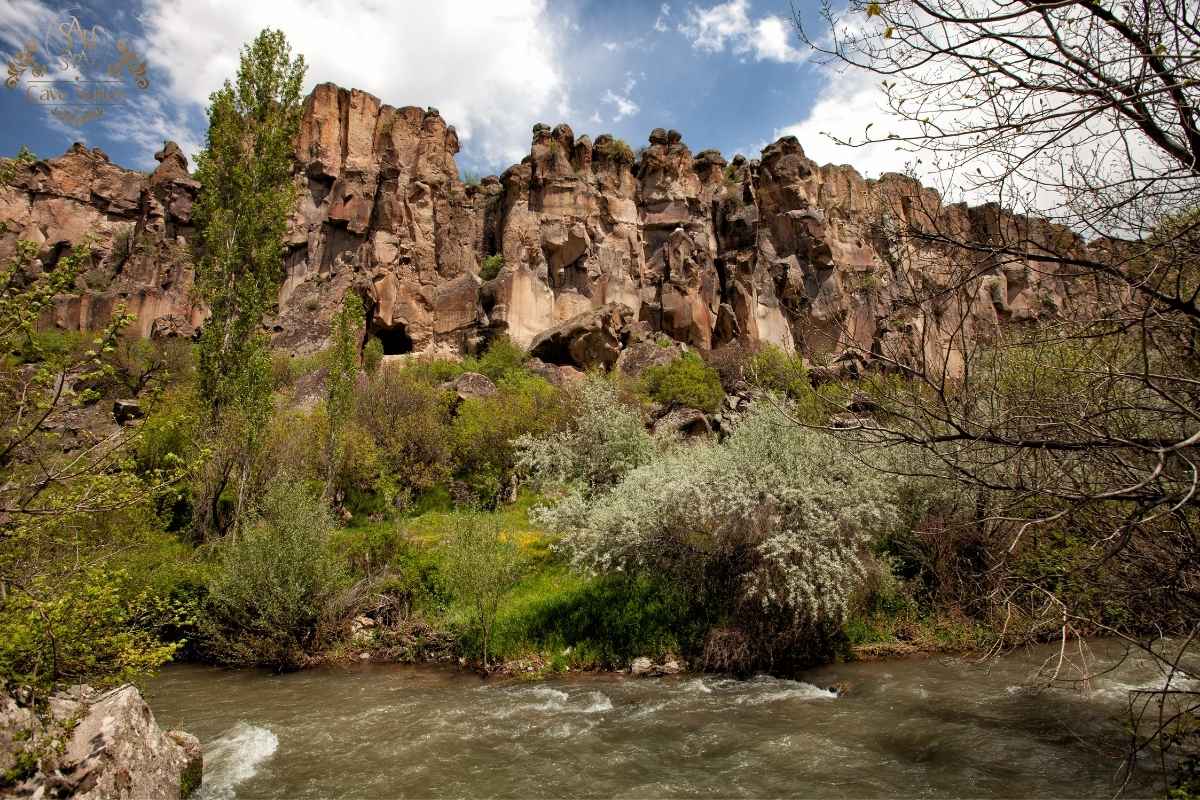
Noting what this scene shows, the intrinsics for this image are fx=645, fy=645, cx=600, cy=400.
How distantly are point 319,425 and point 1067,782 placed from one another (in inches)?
987

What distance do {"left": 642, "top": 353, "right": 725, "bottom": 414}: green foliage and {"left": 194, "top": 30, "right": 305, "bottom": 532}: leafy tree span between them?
78.5ft

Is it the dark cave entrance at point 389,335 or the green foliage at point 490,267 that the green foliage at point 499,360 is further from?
the green foliage at point 490,267

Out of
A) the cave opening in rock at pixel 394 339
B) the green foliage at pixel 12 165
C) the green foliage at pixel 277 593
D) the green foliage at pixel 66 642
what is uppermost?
the cave opening in rock at pixel 394 339

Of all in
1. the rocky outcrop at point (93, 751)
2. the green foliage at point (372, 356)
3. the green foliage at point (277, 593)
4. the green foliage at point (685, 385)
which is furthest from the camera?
the green foliage at point (685, 385)

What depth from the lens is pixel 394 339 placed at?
162ft

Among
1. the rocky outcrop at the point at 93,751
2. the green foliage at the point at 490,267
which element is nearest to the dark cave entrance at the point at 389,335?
the green foliage at the point at 490,267

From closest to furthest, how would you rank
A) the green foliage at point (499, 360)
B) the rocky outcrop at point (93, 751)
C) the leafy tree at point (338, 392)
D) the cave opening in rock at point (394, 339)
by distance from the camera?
the rocky outcrop at point (93, 751)
the leafy tree at point (338, 392)
the green foliage at point (499, 360)
the cave opening in rock at point (394, 339)

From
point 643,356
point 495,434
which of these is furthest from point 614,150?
point 495,434

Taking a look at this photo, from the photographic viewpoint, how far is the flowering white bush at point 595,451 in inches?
834

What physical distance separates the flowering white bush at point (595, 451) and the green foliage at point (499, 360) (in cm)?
1780

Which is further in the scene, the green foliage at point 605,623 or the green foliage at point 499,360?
the green foliage at point 499,360

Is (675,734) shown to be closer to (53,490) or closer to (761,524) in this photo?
(761,524)

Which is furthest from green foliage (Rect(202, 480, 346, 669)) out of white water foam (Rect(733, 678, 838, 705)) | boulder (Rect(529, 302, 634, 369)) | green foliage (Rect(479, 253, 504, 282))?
green foliage (Rect(479, 253, 504, 282))

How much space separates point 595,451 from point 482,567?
7891 millimetres
